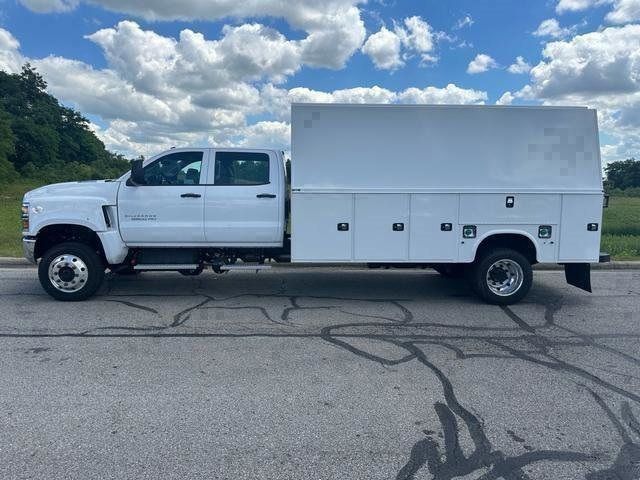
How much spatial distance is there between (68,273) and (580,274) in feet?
24.1

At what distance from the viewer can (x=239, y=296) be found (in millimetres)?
7523

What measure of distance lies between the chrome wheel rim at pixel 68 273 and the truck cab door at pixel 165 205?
0.71 m

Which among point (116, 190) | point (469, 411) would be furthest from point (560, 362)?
point (116, 190)

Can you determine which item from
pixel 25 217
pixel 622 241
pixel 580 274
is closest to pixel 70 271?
pixel 25 217

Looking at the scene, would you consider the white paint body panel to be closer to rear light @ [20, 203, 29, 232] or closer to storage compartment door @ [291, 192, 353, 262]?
storage compartment door @ [291, 192, 353, 262]

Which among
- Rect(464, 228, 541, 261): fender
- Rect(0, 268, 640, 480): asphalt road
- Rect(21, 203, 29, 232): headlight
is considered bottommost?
Rect(0, 268, 640, 480): asphalt road

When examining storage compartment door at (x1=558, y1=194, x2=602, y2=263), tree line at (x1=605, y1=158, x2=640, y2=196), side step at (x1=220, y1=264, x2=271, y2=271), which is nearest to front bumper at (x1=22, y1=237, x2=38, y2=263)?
side step at (x1=220, y1=264, x2=271, y2=271)

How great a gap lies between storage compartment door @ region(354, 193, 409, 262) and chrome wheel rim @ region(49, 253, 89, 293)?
12.6 feet

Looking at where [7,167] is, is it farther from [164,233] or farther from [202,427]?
[202,427]

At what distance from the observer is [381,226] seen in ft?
23.0

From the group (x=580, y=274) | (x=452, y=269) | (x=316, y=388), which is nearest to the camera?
(x=316, y=388)

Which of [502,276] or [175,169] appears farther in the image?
[502,276]

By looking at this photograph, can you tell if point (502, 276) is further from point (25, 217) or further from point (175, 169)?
point (25, 217)

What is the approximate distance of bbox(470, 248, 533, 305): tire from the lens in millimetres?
7129
